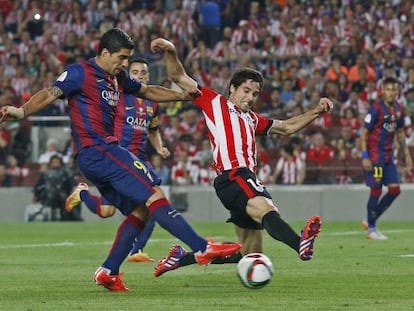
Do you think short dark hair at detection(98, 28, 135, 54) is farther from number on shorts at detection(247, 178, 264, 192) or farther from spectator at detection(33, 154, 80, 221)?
spectator at detection(33, 154, 80, 221)

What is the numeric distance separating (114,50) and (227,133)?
134 centimetres

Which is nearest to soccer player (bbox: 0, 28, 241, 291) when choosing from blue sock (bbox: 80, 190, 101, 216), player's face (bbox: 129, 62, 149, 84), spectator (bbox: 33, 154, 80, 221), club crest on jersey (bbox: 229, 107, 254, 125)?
club crest on jersey (bbox: 229, 107, 254, 125)

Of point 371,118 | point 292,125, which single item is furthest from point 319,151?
point 292,125

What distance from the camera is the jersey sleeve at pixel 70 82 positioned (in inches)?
402

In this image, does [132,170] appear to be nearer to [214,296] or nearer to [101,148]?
[101,148]

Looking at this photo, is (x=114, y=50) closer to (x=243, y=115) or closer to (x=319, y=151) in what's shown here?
(x=243, y=115)

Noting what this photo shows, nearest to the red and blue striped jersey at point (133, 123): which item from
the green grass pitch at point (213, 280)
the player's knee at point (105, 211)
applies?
the player's knee at point (105, 211)

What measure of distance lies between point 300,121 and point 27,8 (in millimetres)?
21463

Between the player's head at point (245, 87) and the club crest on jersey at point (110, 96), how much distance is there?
1.17 m

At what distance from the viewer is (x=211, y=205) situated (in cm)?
2506

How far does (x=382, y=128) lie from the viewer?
1848cm

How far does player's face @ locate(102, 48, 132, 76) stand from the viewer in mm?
10336

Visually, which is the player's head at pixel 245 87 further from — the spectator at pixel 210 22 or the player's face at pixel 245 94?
the spectator at pixel 210 22

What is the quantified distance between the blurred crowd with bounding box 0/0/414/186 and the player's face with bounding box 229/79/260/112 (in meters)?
12.8
